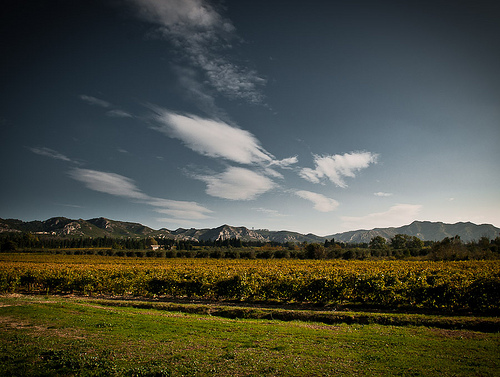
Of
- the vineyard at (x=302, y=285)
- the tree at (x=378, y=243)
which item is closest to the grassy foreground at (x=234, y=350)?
the vineyard at (x=302, y=285)

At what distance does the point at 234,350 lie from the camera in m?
8.56

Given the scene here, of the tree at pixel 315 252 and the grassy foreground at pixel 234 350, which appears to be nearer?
the grassy foreground at pixel 234 350

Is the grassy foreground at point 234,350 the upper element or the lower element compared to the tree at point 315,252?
upper

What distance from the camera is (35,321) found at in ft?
42.4

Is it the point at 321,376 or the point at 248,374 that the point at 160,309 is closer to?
the point at 248,374

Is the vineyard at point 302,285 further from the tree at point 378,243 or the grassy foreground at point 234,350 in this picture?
the tree at point 378,243

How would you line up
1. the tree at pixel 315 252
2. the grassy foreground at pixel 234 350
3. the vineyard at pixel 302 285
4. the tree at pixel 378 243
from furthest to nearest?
1. the tree at pixel 378 243
2. the tree at pixel 315 252
3. the vineyard at pixel 302 285
4. the grassy foreground at pixel 234 350

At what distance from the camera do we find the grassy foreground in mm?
6906

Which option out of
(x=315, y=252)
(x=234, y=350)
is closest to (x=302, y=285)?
(x=234, y=350)

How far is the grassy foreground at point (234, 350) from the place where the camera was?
22.7 ft

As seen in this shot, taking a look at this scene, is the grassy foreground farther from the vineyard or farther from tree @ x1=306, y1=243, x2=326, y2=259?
tree @ x1=306, y1=243, x2=326, y2=259

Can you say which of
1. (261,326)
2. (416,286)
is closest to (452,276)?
(416,286)

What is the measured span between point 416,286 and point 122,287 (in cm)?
2650

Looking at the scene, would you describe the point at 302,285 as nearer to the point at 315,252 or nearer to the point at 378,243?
the point at 315,252
